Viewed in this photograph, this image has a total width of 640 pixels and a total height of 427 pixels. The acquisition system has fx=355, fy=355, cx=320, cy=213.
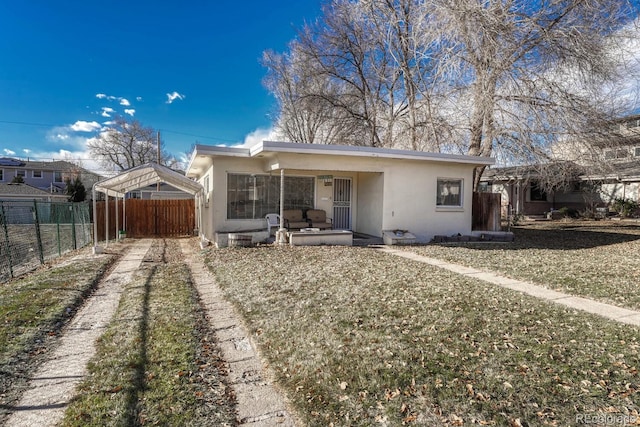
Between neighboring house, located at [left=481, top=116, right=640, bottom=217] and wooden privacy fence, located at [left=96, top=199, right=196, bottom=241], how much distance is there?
47.0 feet

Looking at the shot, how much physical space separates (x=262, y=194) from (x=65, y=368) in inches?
340

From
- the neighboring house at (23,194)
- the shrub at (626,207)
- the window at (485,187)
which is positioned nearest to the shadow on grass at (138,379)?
the shrub at (626,207)

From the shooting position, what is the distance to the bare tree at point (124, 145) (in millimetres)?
37406

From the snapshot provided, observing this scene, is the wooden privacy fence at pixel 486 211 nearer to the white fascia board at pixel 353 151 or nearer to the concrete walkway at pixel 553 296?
the white fascia board at pixel 353 151

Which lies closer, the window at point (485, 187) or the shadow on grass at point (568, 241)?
the shadow on grass at point (568, 241)

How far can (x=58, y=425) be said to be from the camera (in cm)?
236

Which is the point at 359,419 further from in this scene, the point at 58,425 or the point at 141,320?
the point at 141,320

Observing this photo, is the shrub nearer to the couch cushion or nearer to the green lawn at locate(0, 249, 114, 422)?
the couch cushion

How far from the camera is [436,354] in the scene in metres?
3.26

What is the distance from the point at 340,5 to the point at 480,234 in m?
12.4

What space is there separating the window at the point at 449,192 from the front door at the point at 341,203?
3.10m

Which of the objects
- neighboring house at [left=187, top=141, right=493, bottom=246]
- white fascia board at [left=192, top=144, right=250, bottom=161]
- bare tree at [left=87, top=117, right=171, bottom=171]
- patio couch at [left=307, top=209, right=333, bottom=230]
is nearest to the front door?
neighboring house at [left=187, top=141, right=493, bottom=246]

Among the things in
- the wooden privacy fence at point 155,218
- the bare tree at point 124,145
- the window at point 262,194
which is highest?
the bare tree at point 124,145

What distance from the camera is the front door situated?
41.6 feet
